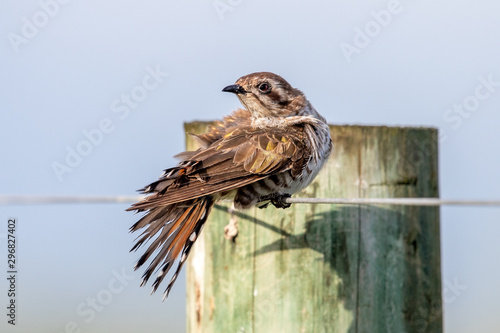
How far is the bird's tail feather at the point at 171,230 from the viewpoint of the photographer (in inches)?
210

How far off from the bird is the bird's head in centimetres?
1

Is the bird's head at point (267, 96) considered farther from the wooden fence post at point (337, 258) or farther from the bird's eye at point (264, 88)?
the wooden fence post at point (337, 258)

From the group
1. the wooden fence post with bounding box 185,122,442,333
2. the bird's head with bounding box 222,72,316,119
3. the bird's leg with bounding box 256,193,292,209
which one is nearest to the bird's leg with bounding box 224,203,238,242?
the wooden fence post with bounding box 185,122,442,333

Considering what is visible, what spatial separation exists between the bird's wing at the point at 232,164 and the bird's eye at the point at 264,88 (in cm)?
51

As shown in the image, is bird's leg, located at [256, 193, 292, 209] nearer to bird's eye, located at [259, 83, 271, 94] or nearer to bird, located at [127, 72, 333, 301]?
bird, located at [127, 72, 333, 301]

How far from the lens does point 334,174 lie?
A: 5754 mm

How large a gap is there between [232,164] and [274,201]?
45 centimetres

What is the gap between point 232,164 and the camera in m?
5.58

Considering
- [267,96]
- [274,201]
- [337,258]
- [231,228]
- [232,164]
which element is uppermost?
[267,96]

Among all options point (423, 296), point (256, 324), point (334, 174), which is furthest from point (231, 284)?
point (423, 296)

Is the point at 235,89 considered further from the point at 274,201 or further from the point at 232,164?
the point at 274,201

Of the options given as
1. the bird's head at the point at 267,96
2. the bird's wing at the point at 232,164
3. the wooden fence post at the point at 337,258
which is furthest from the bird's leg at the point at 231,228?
the bird's head at the point at 267,96

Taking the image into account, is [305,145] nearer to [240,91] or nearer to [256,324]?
[240,91]

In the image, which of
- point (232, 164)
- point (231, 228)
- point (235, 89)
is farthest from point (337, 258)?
point (235, 89)
